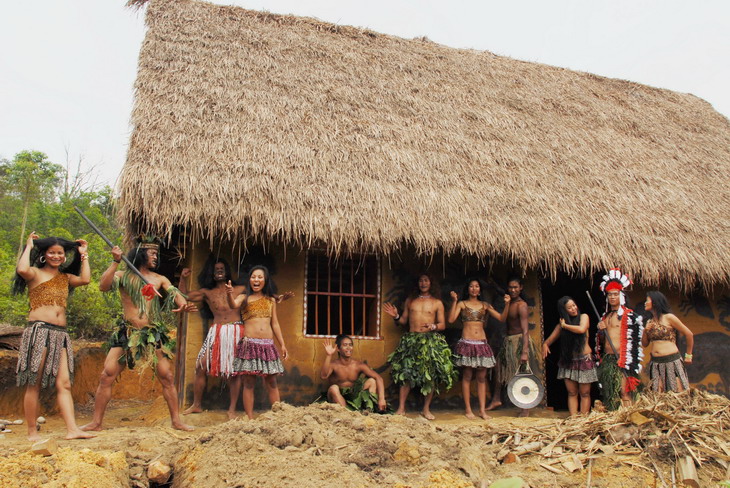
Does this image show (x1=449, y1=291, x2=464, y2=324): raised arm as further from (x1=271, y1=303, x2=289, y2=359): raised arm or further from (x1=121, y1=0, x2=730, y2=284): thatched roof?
(x1=271, y1=303, x2=289, y2=359): raised arm

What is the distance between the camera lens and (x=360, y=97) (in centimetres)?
826

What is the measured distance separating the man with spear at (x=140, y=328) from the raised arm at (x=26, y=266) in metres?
0.52

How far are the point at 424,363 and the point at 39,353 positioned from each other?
356cm

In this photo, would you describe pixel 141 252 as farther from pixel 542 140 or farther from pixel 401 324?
pixel 542 140

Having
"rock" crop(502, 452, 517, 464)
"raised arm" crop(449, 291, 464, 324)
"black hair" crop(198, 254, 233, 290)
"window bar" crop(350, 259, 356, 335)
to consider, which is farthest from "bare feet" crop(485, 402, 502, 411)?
"black hair" crop(198, 254, 233, 290)

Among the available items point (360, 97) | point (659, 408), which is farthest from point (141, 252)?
point (659, 408)

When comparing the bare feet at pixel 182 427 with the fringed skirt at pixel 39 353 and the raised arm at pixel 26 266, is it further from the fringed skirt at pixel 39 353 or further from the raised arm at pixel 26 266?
the raised arm at pixel 26 266

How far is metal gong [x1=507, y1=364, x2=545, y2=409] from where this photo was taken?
6.62 metres

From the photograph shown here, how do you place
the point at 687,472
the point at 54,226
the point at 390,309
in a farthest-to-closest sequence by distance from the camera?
the point at 54,226, the point at 390,309, the point at 687,472

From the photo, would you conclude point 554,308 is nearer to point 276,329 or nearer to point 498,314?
point 498,314

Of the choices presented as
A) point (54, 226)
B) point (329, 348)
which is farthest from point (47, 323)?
point (54, 226)

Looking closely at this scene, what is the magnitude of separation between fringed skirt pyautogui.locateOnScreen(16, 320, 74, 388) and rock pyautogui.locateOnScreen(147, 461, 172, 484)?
4.09ft

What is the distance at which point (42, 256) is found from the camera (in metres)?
4.91

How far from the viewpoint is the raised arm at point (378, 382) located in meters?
6.10
